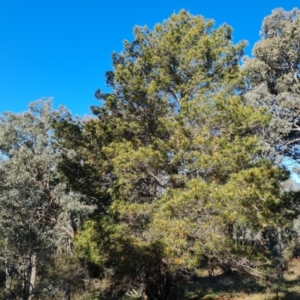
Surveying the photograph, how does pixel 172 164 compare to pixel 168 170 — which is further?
pixel 168 170

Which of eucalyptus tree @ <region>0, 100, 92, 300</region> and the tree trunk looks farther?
eucalyptus tree @ <region>0, 100, 92, 300</region>

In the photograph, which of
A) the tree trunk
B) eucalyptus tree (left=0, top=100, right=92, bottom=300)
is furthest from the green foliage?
eucalyptus tree (left=0, top=100, right=92, bottom=300)

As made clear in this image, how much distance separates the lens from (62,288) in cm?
1395

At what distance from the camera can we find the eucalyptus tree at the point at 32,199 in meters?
12.6

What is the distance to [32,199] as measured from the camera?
43.1ft

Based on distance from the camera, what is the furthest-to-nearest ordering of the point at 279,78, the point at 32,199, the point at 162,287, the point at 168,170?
the point at 279,78 < the point at 32,199 < the point at 162,287 < the point at 168,170

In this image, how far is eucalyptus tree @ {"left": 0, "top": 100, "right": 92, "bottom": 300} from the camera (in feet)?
41.2

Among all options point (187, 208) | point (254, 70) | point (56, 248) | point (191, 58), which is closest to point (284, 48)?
point (254, 70)

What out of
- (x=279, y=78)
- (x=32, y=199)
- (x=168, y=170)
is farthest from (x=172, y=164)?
(x=279, y=78)

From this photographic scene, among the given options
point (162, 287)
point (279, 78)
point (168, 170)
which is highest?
point (279, 78)

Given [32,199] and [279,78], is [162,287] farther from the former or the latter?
[279,78]

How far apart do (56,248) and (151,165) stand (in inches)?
386

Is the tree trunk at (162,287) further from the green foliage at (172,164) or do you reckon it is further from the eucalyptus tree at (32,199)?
the eucalyptus tree at (32,199)

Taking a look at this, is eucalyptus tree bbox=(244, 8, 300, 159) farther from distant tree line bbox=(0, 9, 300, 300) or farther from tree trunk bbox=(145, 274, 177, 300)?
tree trunk bbox=(145, 274, 177, 300)
